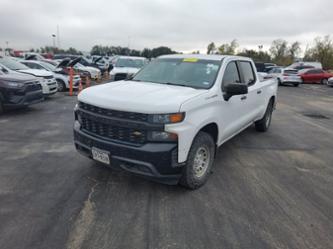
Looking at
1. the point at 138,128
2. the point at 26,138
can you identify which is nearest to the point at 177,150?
the point at 138,128

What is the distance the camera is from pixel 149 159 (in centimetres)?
305

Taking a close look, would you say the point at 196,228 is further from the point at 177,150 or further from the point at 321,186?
the point at 321,186

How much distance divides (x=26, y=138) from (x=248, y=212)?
4829mm

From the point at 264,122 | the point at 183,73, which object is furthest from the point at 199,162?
the point at 264,122

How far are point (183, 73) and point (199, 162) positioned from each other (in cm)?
153

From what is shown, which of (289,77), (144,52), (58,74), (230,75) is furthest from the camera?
(144,52)

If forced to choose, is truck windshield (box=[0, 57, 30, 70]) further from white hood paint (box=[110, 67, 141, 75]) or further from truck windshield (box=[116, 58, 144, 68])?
truck windshield (box=[116, 58, 144, 68])

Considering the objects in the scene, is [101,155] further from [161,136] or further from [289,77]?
[289,77]

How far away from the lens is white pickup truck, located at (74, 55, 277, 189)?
3049 mm

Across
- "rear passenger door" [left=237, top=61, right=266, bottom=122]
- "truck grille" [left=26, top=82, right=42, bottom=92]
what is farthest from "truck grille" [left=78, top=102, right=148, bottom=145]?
"truck grille" [left=26, top=82, right=42, bottom=92]

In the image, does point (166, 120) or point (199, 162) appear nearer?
point (166, 120)

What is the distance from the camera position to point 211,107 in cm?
365

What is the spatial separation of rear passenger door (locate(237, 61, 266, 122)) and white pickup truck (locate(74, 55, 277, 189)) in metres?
0.53

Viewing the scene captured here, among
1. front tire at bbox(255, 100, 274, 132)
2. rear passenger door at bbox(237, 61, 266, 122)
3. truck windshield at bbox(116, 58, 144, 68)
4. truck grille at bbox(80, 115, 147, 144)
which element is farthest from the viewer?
truck windshield at bbox(116, 58, 144, 68)
